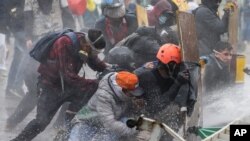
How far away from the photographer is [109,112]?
283 inches

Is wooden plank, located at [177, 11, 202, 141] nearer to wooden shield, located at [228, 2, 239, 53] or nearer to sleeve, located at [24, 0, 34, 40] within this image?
wooden shield, located at [228, 2, 239, 53]

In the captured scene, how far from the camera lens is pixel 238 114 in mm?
10008

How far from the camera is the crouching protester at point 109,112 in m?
7.21

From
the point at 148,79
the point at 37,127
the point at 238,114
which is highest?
the point at 148,79

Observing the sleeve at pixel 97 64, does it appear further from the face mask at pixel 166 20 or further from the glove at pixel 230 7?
the glove at pixel 230 7

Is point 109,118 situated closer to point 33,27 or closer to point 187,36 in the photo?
point 187,36

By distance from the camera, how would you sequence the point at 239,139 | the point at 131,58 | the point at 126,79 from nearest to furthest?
the point at 239,139, the point at 126,79, the point at 131,58

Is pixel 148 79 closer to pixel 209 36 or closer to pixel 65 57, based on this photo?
pixel 65 57

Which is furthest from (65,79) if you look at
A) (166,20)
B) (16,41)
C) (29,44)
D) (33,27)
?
(16,41)

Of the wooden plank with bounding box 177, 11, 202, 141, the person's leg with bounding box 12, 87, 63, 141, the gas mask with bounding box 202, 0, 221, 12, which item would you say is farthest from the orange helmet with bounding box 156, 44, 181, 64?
the gas mask with bounding box 202, 0, 221, 12

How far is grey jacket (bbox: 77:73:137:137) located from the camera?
720cm

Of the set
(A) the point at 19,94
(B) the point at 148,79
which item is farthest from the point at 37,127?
(A) the point at 19,94

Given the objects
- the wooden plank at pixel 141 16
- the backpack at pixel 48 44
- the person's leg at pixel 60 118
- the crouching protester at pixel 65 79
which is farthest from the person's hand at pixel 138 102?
the wooden plank at pixel 141 16

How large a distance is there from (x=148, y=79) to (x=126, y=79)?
62 cm
